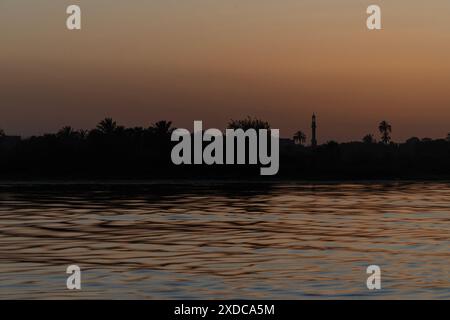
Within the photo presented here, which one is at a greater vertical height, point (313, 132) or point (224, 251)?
point (313, 132)

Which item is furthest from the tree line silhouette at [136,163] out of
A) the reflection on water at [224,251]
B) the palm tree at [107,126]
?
the reflection on water at [224,251]

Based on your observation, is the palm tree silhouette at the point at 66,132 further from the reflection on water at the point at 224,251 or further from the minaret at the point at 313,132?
A: the reflection on water at the point at 224,251

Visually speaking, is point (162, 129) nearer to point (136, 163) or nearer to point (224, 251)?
point (136, 163)

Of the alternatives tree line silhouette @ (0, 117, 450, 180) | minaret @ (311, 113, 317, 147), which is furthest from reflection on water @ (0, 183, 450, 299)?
minaret @ (311, 113, 317, 147)

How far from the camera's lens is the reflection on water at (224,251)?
827 inches

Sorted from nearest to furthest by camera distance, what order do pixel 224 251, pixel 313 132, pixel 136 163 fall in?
pixel 224 251 → pixel 136 163 → pixel 313 132

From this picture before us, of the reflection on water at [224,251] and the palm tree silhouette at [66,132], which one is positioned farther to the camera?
the palm tree silhouette at [66,132]

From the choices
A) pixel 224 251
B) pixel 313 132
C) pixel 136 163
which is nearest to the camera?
pixel 224 251

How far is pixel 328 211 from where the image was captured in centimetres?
4919

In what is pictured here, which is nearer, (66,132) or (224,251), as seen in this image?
(224,251)

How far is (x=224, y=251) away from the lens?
28969mm

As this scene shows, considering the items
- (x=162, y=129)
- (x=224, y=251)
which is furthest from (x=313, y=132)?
(x=224, y=251)
